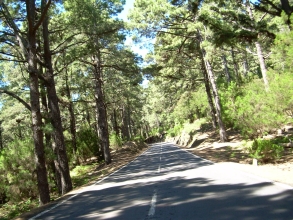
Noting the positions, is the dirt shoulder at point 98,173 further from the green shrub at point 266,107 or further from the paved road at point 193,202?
the green shrub at point 266,107

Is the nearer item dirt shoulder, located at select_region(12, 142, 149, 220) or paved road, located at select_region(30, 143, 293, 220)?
paved road, located at select_region(30, 143, 293, 220)

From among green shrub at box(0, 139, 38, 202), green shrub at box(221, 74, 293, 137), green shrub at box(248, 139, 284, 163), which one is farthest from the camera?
green shrub at box(0, 139, 38, 202)

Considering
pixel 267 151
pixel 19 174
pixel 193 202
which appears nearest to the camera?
pixel 193 202

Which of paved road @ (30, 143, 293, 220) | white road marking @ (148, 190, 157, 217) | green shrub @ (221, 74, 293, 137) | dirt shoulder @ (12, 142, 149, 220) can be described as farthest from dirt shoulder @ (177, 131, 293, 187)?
dirt shoulder @ (12, 142, 149, 220)

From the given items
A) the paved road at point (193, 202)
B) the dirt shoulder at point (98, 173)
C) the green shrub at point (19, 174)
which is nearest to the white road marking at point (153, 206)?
the paved road at point (193, 202)

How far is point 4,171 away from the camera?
54.0 ft

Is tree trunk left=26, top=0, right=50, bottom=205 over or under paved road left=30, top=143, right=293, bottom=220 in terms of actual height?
over

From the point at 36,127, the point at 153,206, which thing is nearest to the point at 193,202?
the point at 153,206

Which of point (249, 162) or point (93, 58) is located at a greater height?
point (93, 58)

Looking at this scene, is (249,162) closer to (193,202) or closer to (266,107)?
(266,107)

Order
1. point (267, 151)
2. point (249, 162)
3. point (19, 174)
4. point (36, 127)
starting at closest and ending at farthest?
point (36, 127), point (267, 151), point (249, 162), point (19, 174)

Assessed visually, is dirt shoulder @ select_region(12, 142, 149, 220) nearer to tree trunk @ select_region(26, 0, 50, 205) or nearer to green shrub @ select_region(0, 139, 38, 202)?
tree trunk @ select_region(26, 0, 50, 205)

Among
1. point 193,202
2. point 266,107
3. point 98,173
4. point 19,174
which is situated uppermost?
point 266,107

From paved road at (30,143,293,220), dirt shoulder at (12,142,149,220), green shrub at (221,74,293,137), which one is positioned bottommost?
dirt shoulder at (12,142,149,220)
